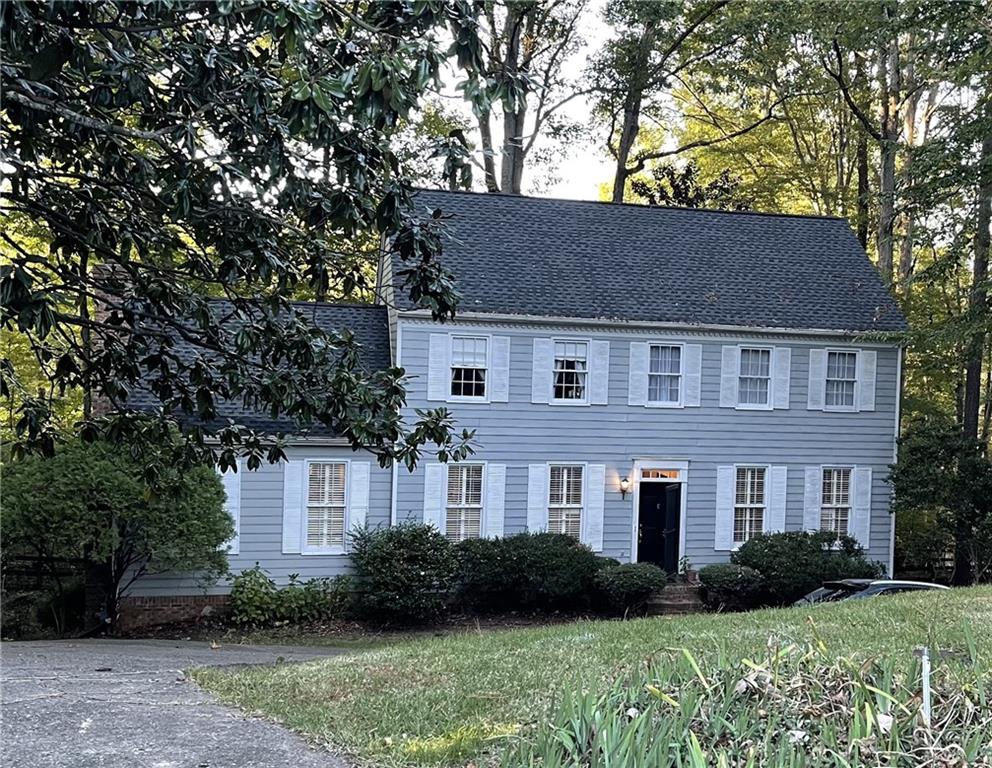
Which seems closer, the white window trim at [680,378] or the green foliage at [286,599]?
the green foliage at [286,599]

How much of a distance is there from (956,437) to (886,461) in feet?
5.21

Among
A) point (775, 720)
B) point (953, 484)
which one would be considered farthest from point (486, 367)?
point (775, 720)

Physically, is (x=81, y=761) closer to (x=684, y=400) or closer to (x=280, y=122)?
(x=280, y=122)

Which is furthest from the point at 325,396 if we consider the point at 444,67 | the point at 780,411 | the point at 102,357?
the point at 780,411

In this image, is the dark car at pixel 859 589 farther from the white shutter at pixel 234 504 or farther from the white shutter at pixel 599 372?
the white shutter at pixel 234 504

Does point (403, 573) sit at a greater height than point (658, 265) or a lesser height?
lesser

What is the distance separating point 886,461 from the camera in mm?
22391

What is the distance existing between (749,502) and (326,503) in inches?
361

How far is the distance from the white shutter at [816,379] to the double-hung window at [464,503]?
7668mm

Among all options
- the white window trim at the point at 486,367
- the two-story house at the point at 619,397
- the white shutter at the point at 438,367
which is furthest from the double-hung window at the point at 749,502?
the white shutter at the point at 438,367

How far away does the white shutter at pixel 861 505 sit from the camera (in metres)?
22.0

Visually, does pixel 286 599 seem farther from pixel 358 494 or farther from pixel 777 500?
pixel 777 500

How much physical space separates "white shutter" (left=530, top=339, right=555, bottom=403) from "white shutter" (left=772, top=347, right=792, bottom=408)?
512cm

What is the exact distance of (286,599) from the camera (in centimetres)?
1812
